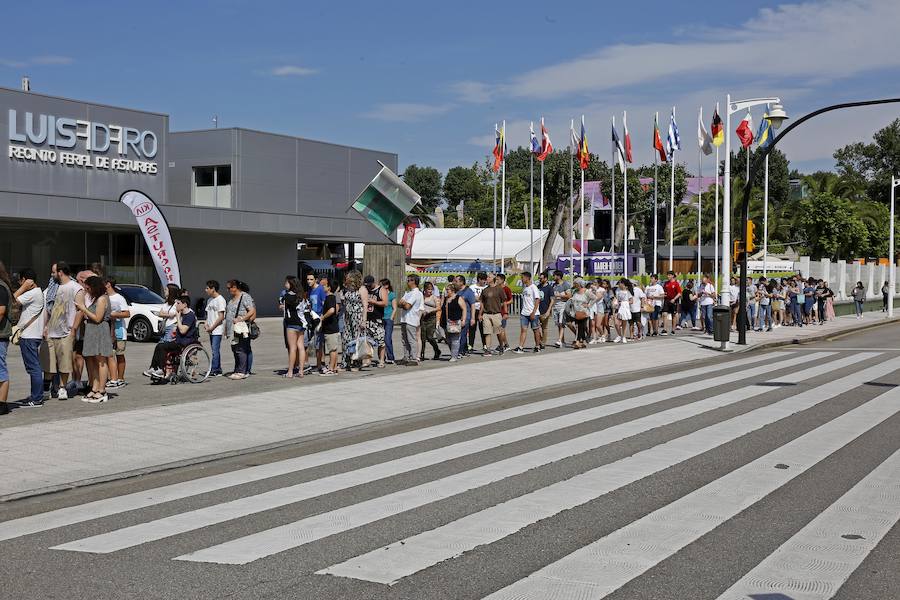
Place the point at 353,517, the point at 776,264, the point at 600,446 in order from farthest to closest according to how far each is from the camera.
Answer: the point at 776,264, the point at 600,446, the point at 353,517

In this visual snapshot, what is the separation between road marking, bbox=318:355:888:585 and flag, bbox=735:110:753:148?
22891 mm

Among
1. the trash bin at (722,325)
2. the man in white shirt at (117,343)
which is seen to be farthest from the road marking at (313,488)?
the trash bin at (722,325)

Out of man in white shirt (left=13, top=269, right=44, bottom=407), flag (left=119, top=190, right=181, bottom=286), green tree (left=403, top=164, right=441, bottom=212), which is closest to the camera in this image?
man in white shirt (left=13, top=269, right=44, bottom=407)

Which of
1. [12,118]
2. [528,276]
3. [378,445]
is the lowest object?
[378,445]

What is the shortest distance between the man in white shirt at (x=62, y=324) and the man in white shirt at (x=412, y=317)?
641 centimetres

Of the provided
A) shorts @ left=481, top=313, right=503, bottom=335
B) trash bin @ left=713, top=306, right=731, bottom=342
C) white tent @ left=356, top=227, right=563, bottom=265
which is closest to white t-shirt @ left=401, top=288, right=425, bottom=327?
shorts @ left=481, top=313, right=503, bottom=335

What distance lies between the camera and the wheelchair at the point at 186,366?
1518cm

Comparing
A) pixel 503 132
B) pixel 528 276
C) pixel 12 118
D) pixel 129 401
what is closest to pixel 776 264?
pixel 503 132

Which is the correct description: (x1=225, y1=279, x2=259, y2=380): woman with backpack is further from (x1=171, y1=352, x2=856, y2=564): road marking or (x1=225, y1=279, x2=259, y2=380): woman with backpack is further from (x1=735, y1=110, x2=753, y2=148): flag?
(x1=735, y1=110, x2=753, y2=148): flag

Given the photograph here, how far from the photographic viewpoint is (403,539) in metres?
6.31

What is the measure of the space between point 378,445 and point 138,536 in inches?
157

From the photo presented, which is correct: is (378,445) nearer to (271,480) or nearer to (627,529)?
(271,480)

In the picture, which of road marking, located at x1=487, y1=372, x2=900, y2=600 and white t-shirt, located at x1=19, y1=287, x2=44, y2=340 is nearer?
road marking, located at x1=487, y1=372, x2=900, y2=600

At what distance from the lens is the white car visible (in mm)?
25422
